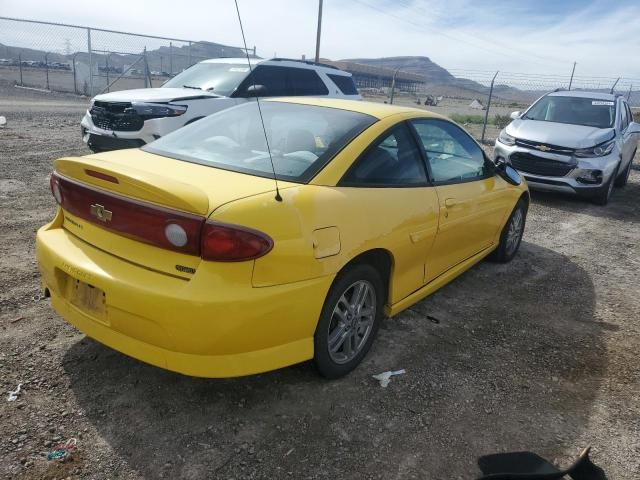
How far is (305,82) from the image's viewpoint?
8969 mm

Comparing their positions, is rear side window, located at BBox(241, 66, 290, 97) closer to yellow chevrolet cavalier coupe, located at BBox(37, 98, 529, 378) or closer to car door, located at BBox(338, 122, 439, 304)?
yellow chevrolet cavalier coupe, located at BBox(37, 98, 529, 378)

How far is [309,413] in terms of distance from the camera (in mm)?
2674

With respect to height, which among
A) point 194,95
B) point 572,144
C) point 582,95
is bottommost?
point 572,144

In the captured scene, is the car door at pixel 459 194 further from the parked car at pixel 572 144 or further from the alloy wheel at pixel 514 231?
the parked car at pixel 572 144

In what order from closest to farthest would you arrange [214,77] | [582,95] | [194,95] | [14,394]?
[14,394] → [194,95] → [214,77] → [582,95]

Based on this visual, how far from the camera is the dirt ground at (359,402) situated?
7.68 feet

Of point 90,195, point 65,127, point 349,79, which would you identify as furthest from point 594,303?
point 65,127

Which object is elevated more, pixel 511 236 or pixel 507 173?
pixel 507 173

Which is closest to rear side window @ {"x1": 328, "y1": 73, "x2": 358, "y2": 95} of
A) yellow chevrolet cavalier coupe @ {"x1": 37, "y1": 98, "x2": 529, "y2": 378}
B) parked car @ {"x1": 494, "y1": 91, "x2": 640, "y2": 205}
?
parked car @ {"x1": 494, "y1": 91, "x2": 640, "y2": 205}

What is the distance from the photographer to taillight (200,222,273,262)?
2227mm

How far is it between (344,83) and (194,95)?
3246 mm

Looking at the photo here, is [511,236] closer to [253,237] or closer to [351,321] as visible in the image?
[351,321]

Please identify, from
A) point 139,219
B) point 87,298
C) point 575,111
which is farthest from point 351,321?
point 575,111

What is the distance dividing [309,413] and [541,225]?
533 cm
